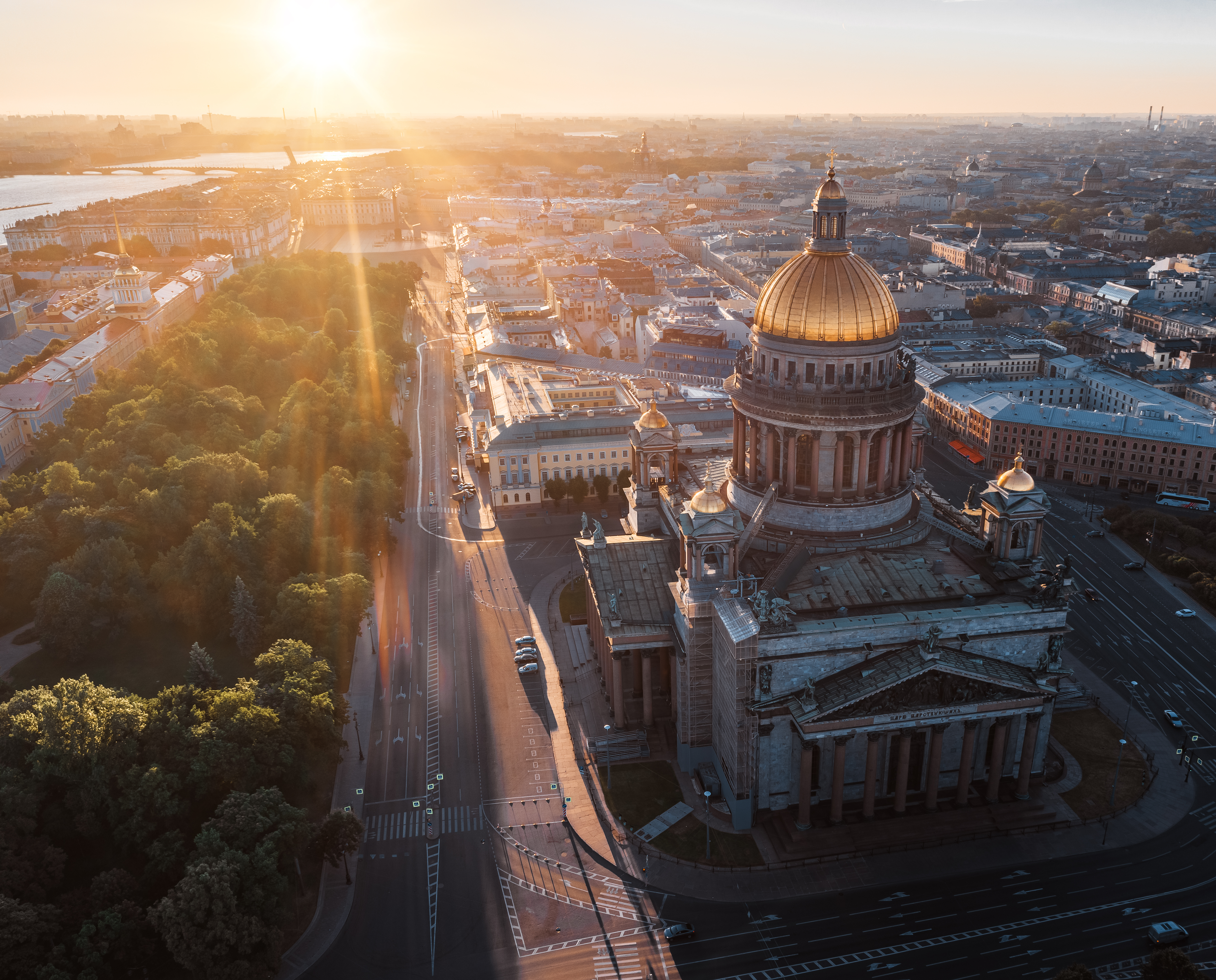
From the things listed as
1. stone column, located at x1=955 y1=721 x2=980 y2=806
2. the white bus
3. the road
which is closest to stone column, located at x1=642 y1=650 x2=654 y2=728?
the road

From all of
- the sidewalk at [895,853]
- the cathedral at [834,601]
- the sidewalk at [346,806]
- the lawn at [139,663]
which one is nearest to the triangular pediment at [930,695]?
the cathedral at [834,601]

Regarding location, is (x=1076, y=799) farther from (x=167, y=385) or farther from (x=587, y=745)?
(x=167, y=385)

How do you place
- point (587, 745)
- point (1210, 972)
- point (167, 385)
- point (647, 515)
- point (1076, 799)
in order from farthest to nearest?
point (167, 385), point (647, 515), point (587, 745), point (1076, 799), point (1210, 972)

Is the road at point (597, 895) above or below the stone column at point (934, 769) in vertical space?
below

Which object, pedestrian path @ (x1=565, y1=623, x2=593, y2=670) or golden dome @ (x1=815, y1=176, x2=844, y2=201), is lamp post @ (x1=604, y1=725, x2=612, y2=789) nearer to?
pedestrian path @ (x1=565, y1=623, x2=593, y2=670)

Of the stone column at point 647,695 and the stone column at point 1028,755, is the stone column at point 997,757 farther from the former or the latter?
the stone column at point 647,695

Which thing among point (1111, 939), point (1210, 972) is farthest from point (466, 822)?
point (1210, 972)
